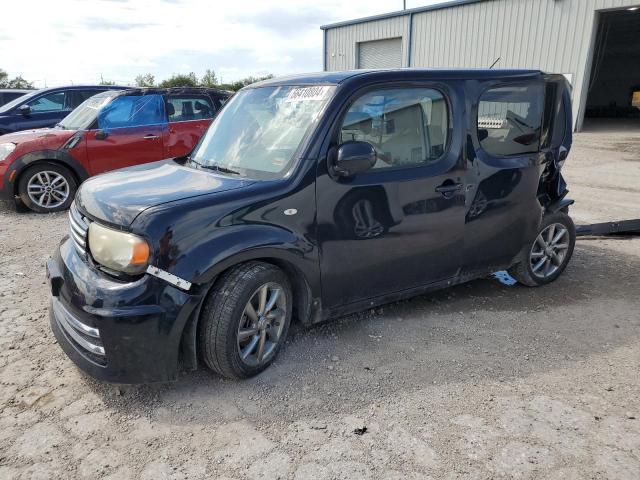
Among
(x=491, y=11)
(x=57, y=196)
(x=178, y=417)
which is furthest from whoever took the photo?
(x=491, y=11)

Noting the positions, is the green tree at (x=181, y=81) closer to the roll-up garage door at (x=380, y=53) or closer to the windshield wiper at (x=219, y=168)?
the roll-up garage door at (x=380, y=53)

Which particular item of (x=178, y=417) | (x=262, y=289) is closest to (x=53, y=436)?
(x=178, y=417)

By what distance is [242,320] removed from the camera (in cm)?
293

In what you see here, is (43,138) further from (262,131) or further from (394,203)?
(394,203)

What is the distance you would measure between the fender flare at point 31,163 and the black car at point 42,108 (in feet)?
9.04

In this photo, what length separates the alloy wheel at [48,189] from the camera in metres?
7.14

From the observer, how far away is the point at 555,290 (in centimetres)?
457

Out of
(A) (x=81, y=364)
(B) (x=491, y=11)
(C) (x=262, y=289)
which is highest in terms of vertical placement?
(B) (x=491, y=11)

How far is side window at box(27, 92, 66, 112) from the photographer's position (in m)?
9.49

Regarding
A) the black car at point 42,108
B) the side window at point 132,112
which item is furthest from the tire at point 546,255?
the black car at point 42,108

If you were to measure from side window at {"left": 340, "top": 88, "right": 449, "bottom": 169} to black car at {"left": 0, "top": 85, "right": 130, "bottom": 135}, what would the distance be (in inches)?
299

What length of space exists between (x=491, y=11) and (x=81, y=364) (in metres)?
20.6

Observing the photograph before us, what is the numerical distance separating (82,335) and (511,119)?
3477 mm

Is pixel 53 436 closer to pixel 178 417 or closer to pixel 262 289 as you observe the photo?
pixel 178 417
